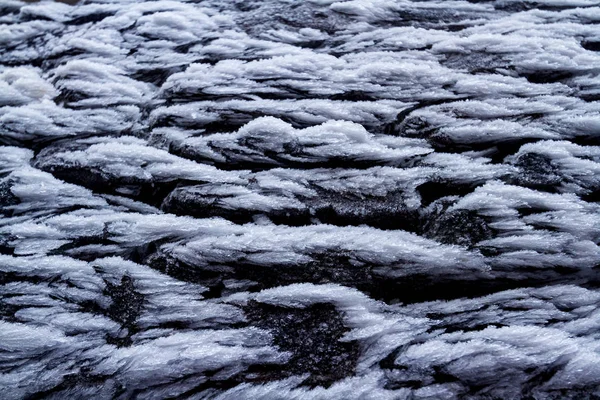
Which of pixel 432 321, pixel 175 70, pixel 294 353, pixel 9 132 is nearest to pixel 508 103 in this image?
pixel 432 321

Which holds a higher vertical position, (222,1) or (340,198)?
(222,1)

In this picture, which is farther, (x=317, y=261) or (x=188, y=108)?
(x=188, y=108)

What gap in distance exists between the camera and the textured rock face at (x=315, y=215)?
2.28 meters

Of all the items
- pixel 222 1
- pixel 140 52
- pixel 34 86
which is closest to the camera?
pixel 34 86

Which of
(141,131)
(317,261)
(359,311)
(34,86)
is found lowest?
(359,311)

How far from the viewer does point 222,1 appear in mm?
4270

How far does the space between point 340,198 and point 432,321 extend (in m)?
0.92

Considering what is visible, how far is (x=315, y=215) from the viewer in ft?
9.03

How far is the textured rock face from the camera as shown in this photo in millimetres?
2277

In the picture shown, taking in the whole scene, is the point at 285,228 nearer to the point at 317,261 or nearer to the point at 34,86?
the point at 317,261

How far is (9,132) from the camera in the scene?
3.30 meters

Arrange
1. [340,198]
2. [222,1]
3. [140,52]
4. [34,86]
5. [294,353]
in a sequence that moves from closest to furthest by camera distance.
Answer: [294,353]
[340,198]
[34,86]
[140,52]
[222,1]

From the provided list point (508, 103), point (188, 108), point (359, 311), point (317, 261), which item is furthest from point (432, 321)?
point (188, 108)

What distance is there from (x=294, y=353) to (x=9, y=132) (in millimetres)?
2753
